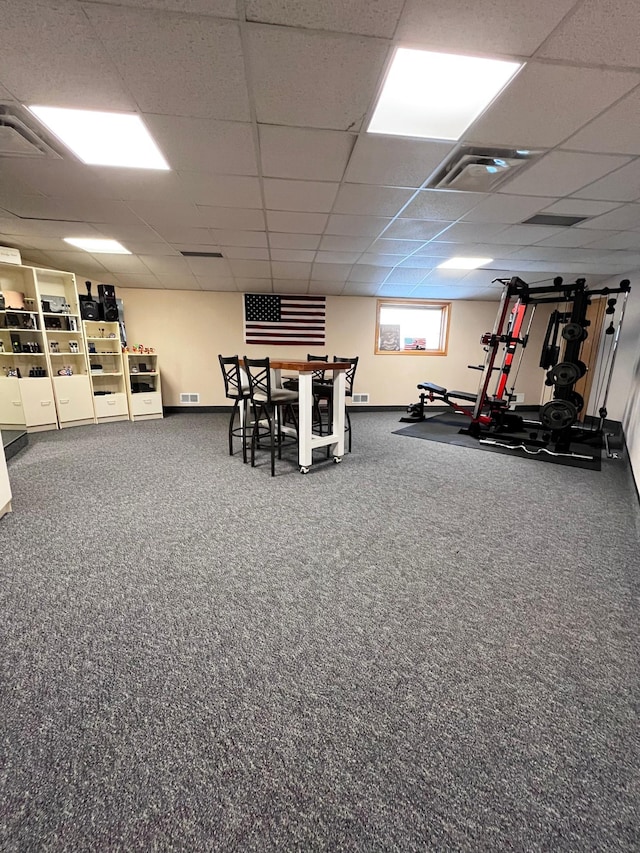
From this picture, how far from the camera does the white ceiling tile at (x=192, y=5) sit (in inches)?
49.3

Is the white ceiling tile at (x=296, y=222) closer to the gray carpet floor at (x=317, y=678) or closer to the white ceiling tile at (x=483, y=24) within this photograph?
the white ceiling tile at (x=483, y=24)

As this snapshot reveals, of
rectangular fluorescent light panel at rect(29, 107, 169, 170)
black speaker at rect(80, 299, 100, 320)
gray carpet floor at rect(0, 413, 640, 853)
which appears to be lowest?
gray carpet floor at rect(0, 413, 640, 853)

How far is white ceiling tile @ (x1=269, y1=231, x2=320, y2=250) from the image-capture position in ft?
12.0

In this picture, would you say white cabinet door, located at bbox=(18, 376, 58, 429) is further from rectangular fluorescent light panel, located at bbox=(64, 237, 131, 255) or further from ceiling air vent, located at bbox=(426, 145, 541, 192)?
ceiling air vent, located at bbox=(426, 145, 541, 192)

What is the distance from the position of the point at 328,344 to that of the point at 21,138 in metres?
5.14

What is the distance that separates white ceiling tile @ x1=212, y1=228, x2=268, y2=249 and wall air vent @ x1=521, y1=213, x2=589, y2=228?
2764 mm

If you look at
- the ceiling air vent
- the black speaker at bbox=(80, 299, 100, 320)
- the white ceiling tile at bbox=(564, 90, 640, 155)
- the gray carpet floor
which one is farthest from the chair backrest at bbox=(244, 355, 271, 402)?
the black speaker at bbox=(80, 299, 100, 320)

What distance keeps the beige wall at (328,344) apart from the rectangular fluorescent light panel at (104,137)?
4.11 m

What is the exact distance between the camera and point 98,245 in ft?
13.5

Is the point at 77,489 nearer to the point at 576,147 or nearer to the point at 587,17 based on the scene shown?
the point at 587,17

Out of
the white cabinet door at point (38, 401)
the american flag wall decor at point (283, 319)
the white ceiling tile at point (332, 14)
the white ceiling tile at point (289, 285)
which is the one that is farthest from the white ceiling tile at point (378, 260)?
the white cabinet door at point (38, 401)

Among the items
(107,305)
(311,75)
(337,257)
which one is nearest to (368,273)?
(337,257)

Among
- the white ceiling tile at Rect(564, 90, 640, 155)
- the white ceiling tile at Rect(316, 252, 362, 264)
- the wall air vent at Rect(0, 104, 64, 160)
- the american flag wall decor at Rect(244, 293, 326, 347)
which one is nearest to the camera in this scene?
the white ceiling tile at Rect(564, 90, 640, 155)

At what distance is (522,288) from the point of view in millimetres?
4473
